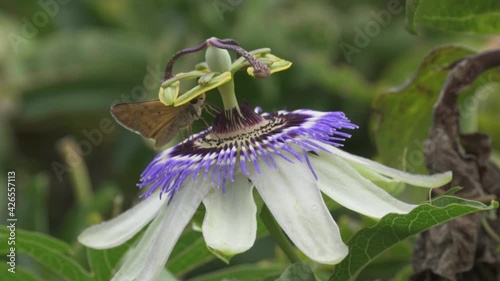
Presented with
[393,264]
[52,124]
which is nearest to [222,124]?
[393,264]

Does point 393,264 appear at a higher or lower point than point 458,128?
lower

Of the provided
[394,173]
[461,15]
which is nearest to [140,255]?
[394,173]

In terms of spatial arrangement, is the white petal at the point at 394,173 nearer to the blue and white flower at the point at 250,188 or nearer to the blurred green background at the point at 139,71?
the blue and white flower at the point at 250,188

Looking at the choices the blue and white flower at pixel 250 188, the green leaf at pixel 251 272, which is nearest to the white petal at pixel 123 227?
the blue and white flower at pixel 250 188

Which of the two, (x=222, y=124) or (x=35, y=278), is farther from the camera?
(x=35, y=278)

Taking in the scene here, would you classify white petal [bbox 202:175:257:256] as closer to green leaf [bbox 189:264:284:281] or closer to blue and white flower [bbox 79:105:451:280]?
blue and white flower [bbox 79:105:451:280]

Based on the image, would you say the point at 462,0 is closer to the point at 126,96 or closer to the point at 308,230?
the point at 308,230
